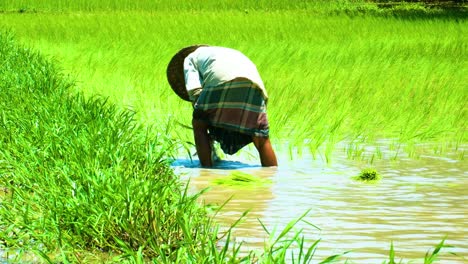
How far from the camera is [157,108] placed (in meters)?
8.16

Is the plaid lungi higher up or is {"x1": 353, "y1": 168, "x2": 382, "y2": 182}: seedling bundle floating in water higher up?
the plaid lungi

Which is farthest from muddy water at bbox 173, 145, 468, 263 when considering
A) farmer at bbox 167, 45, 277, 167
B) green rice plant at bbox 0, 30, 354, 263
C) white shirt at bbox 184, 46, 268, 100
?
white shirt at bbox 184, 46, 268, 100

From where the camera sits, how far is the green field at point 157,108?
12.0ft

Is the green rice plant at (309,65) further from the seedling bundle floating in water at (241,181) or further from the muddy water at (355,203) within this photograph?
the seedling bundle floating in water at (241,181)

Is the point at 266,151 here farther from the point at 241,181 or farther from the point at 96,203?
the point at 96,203

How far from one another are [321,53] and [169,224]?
8760mm

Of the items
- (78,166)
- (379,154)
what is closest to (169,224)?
(78,166)

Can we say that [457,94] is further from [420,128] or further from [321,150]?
[321,150]

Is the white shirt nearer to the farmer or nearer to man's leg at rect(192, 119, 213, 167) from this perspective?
the farmer

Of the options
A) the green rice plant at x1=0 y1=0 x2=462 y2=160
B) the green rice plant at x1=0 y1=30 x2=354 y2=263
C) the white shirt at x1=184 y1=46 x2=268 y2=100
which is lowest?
the green rice plant at x1=0 y1=0 x2=462 y2=160

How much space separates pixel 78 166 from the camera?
166 inches

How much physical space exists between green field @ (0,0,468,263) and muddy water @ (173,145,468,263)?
260mm

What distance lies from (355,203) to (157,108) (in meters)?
3.59

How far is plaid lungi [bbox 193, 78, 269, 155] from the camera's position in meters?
5.97
